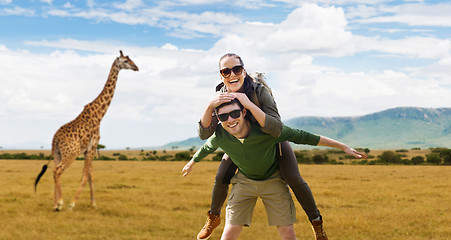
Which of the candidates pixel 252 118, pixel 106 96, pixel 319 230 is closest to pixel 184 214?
pixel 106 96

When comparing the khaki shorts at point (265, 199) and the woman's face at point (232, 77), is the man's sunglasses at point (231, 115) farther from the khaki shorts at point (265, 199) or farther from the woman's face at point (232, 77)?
the khaki shorts at point (265, 199)

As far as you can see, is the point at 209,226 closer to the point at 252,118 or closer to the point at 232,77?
the point at 252,118

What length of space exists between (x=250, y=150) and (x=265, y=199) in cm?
75

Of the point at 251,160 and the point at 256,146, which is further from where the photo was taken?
the point at 251,160

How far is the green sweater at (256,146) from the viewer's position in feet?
13.9

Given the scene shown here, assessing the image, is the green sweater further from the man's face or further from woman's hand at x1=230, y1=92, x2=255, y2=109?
woman's hand at x1=230, y1=92, x2=255, y2=109

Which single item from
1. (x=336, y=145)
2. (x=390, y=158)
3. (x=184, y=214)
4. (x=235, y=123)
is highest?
(x=235, y=123)

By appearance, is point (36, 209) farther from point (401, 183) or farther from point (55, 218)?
point (401, 183)

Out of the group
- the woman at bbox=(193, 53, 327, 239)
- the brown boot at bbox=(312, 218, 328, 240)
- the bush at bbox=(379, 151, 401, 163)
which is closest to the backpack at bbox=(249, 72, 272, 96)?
the woman at bbox=(193, 53, 327, 239)

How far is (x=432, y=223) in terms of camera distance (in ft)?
45.4

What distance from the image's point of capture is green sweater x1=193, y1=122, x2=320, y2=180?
4.23 meters

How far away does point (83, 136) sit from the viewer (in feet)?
49.2

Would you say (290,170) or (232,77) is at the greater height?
(232,77)

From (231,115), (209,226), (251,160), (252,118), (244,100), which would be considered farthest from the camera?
(209,226)
